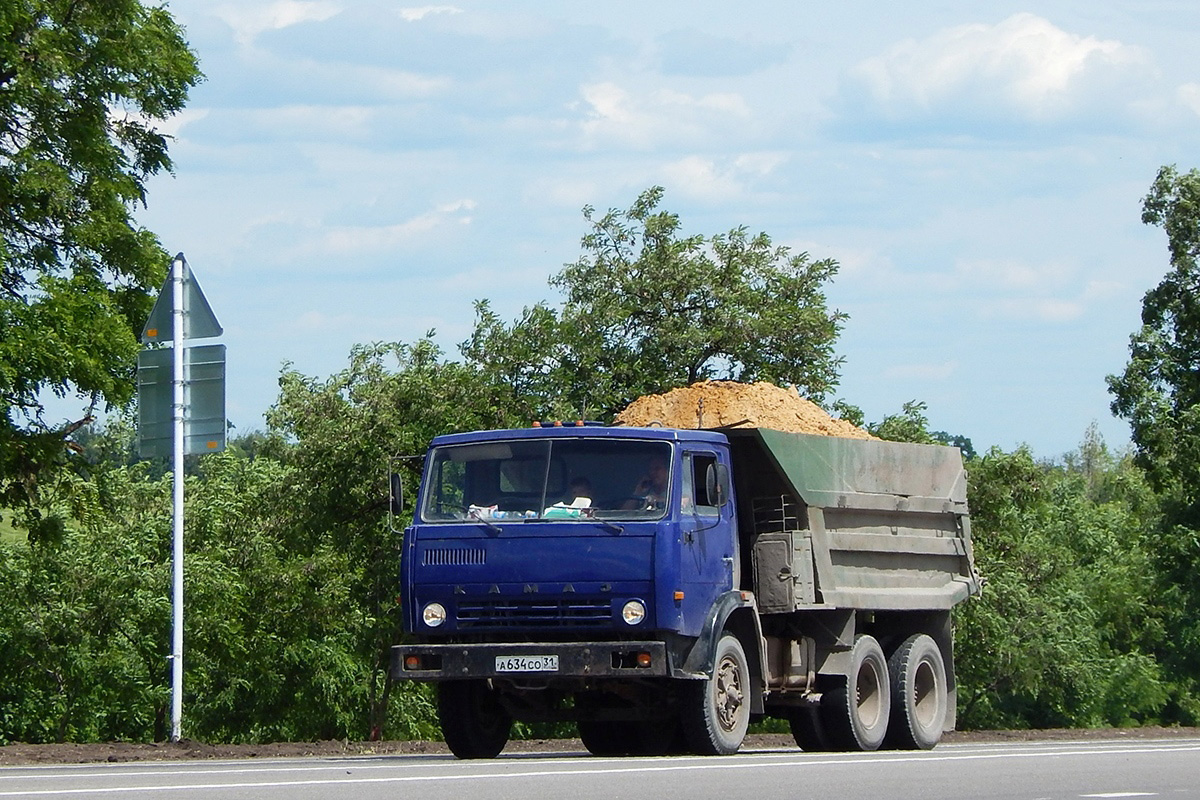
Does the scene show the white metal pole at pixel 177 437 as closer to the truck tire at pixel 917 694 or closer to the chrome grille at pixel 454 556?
the chrome grille at pixel 454 556

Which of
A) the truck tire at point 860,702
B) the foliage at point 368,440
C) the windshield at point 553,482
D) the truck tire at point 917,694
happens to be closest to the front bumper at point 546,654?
the windshield at point 553,482

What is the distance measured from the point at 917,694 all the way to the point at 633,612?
522 cm

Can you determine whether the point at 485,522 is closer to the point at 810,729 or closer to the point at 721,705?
the point at 721,705

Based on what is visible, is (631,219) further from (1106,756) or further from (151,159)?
(1106,756)

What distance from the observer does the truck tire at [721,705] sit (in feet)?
46.0

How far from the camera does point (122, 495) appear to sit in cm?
4909

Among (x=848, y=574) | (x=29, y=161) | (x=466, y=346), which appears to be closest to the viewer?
A: (x=848, y=574)

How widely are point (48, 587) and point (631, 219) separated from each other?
21.9 m

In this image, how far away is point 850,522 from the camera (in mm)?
16422

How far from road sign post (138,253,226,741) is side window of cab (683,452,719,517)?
15.6 feet

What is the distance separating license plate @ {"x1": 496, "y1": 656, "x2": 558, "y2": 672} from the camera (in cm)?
1356

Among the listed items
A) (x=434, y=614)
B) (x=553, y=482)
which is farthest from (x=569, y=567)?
(x=434, y=614)

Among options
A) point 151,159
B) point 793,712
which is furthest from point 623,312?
point 793,712

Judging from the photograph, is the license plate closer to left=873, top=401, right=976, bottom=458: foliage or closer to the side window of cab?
the side window of cab
